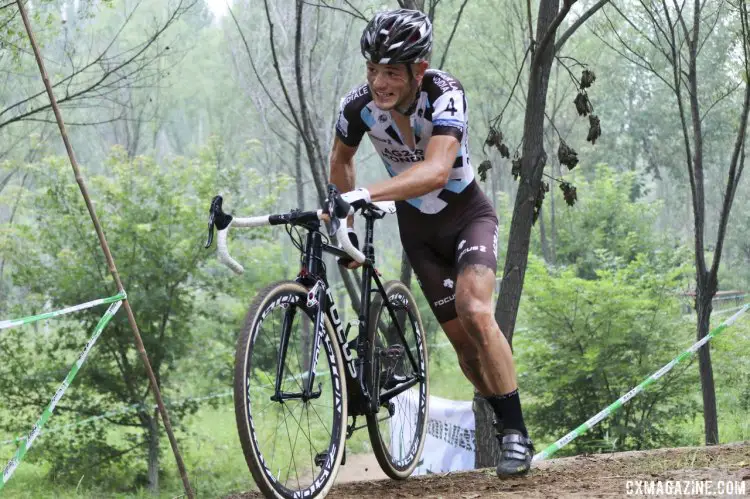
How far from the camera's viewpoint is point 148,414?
1516cm

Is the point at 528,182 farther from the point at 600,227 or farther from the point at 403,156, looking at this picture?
the point at 600,227

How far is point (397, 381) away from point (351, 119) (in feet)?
5.20

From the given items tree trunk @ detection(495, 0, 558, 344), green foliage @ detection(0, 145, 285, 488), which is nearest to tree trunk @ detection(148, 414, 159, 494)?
green foliage @ detection(0, 145, 285, 488)

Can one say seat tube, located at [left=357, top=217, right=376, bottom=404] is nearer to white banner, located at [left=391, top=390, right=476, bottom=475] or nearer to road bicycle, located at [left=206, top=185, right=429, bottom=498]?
road bicycle, located at [left=206, top=185, right=429, bottom=498]

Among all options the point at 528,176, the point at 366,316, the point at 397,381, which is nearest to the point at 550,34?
the point at 528,176

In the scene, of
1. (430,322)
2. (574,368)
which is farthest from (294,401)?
(430,322)

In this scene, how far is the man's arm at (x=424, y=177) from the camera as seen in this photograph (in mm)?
4035

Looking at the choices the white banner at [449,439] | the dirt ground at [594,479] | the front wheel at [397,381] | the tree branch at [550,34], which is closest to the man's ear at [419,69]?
the front wheel at [397,381]

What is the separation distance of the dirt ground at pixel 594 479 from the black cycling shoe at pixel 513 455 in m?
0.08

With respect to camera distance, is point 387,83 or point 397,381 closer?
point 387,83

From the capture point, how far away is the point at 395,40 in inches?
173

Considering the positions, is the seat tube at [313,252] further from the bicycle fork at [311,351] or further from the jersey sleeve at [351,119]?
the jersey sleeve at [351,119]

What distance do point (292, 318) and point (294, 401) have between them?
A: 382 mm

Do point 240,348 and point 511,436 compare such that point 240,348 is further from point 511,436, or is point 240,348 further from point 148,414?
point 148,414
